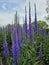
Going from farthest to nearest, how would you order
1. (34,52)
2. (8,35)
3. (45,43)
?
1. (8,35)
2. (45,43)
3. (34,52)

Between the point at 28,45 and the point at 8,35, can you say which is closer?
the point at 28,45

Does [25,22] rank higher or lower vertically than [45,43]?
higher

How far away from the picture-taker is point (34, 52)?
19.9ft

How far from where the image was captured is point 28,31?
6.15 m

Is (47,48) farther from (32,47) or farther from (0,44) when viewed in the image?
(0,44)

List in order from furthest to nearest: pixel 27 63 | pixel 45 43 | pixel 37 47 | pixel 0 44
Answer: pixel 0 44, pixel 45 43, pixel 37 47, pixel 27 63

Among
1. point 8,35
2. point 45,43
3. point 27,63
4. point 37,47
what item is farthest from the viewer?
point 8,35

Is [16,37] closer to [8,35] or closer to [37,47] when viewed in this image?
[37,47]

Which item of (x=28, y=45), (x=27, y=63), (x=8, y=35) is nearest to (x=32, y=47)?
(x=28, y=45)

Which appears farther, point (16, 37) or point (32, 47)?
point (32, 47)

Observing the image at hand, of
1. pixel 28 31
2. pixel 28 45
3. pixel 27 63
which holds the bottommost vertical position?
pixel 27 63

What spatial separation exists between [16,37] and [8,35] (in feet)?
15.7

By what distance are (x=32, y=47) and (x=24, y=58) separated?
40.4 inches

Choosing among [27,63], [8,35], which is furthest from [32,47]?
[8,35]
